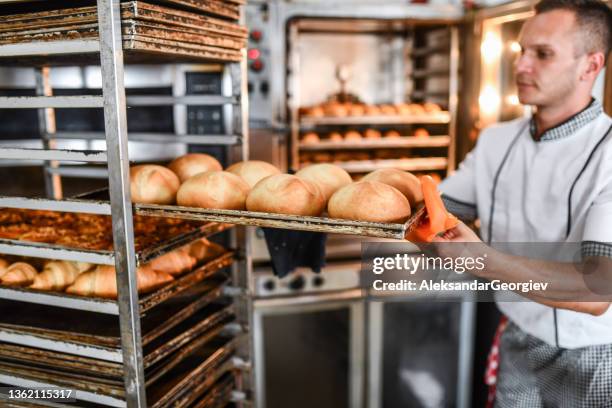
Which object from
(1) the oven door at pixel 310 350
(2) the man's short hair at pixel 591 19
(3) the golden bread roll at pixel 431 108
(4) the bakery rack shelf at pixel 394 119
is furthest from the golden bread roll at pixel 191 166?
(3) the golden bread roll at pixel 431 108

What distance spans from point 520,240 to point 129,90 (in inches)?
74.8

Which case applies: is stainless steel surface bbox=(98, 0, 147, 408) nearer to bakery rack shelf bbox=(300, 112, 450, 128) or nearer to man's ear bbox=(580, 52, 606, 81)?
man's ear bbox=(580, 52, 606, 81)

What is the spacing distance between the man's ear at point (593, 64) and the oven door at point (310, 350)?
5.04 feet

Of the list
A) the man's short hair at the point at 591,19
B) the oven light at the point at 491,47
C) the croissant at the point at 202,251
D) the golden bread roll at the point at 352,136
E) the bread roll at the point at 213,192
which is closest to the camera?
the bread roll at the point at 213,192

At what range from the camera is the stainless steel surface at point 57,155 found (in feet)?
3.46

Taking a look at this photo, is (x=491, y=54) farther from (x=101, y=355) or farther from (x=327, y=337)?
(x=101, y=355)

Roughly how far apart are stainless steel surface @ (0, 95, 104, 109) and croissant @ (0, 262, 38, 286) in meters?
0.41

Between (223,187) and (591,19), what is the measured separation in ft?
4.04

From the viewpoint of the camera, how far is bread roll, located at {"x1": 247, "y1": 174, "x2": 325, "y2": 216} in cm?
107

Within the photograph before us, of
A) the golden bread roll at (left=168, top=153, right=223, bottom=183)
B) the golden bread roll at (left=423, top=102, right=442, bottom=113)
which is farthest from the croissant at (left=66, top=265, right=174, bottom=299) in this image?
the golden bread roll at (left=423, top=102, right=442, bottom=113)

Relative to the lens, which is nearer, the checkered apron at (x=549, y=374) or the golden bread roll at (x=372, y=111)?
the checkered apron at (x=549, y=374)

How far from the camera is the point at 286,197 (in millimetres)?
1069

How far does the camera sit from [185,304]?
4.49 feet

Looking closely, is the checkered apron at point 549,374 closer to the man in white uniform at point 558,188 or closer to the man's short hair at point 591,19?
the man in white uniform at point 558,188
